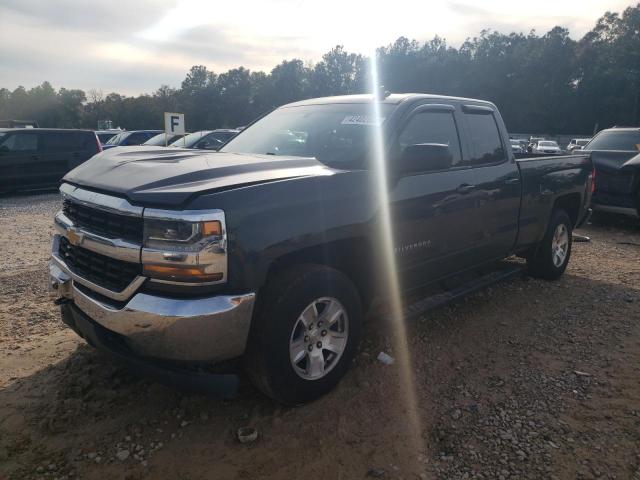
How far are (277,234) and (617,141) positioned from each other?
30.8 feet

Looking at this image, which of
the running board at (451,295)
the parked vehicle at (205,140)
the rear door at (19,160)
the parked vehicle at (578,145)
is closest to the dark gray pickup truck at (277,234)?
the running board at (451,295)

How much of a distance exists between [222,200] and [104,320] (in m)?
0.92

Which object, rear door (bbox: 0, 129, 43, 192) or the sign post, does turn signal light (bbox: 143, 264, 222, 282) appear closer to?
the sign post

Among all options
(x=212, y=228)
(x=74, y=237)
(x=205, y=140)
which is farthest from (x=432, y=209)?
(x=205, y=140)

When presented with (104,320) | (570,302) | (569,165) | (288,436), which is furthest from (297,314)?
(569,165)

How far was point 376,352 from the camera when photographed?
3758mm

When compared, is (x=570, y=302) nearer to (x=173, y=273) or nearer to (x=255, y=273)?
(x=255, y=273)

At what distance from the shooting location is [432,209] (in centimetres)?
362

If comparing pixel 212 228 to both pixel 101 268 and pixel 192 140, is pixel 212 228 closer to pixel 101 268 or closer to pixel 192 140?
pixel 101 268

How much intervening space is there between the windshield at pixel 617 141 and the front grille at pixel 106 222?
9.61 metres

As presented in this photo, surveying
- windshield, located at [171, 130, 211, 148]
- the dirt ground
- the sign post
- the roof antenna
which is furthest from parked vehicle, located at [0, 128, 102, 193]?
the roof antenna

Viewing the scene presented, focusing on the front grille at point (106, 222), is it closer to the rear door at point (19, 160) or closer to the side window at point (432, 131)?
the side window at point (432, 131)

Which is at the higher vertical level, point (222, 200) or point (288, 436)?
point (222, 200)

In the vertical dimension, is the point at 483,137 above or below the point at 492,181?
above
